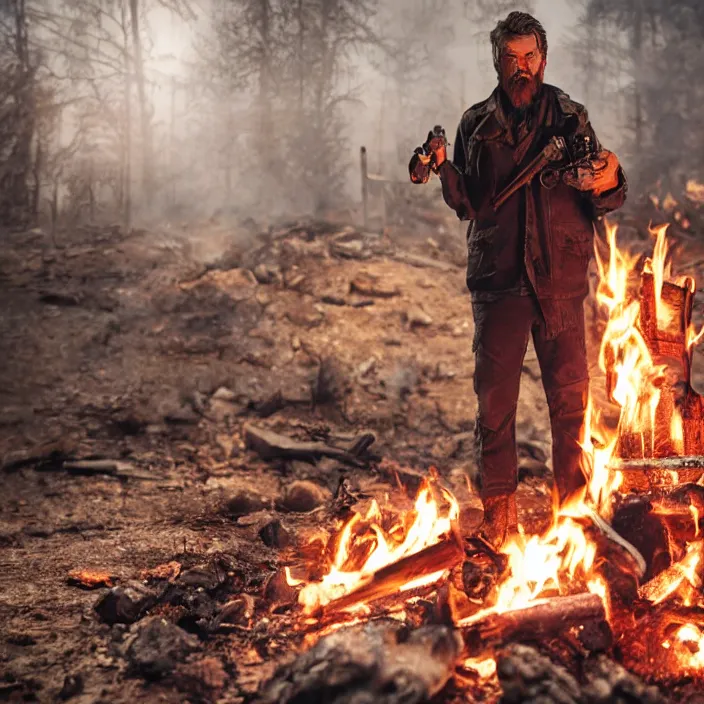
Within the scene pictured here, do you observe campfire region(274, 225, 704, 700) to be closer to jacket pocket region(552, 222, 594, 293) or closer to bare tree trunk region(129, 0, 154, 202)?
jacket pocket region(552, 222, 594, 293)

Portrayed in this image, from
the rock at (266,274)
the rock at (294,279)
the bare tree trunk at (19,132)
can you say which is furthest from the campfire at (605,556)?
the bare tree trunk at (19,132)

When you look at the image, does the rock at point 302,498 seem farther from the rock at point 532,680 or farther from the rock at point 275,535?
the rock at point 532,680

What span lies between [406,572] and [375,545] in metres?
0.41

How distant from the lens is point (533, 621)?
2.33 m

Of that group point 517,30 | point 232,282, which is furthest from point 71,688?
point 232,282

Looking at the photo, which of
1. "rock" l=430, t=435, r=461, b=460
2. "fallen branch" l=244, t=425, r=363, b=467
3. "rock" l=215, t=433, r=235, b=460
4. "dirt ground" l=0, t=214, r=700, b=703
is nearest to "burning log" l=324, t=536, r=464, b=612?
"dirt ground" l=0, t=214, r=700, b=703

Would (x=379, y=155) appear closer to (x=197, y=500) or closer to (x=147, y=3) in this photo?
(x=147, y=3)

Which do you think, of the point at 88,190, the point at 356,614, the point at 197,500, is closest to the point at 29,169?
the point at 88,190

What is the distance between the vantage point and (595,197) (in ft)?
9.64

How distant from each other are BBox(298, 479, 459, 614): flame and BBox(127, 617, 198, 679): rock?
562 millimetres

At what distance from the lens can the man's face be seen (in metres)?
2.84

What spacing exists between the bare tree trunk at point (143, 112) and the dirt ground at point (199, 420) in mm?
10236

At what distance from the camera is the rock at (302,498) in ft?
14.6

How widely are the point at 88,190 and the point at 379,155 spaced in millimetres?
15242
